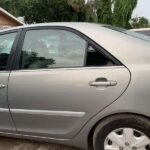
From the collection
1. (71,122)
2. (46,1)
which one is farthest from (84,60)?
(46,1)

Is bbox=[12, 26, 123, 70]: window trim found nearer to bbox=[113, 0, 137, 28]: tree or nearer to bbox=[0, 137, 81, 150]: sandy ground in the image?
bbox=[0, 137, 81, 150]: sandy ground

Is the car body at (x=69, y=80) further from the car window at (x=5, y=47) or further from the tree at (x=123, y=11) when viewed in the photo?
the tree at (x=123, y=11)

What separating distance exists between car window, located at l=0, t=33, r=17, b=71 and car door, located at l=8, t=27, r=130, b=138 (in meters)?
0.17

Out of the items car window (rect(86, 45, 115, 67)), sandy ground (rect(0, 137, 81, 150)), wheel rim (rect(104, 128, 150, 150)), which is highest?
car window (rect(86, 45, 115, 67))

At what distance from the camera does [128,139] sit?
12.8 ft

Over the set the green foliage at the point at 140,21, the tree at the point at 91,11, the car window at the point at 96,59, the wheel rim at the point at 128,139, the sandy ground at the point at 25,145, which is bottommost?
the green foliage at the point at 140,21

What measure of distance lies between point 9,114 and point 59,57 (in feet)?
2.87

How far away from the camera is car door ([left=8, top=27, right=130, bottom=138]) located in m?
3.94

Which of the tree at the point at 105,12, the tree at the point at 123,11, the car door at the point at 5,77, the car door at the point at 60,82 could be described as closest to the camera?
the car door at the point at 60,82

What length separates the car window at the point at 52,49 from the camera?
4.20 meters

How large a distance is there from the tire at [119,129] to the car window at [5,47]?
1.35 meters

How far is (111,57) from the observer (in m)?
3.98

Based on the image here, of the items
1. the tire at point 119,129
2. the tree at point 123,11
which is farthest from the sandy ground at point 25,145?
the tree at point 123,11

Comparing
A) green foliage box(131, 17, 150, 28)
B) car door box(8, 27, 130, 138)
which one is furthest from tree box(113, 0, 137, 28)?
car door box(8, 27, 130, 138)
